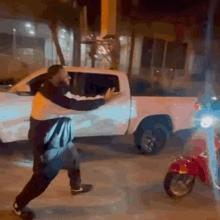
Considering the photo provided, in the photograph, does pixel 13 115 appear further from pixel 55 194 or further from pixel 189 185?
pixel 189 185

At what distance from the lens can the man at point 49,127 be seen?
126 inches

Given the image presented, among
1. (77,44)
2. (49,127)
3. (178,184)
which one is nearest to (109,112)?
(178,184)

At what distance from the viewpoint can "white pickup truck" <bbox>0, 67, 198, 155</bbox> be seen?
16.7 feet

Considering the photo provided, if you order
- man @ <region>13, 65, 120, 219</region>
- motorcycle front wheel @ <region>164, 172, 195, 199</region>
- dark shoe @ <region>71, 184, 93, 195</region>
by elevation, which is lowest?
dark shoe @ <region>71, 184, 93, 195</region>

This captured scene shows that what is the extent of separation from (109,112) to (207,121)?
7.22 feet

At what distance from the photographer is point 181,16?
520 inches

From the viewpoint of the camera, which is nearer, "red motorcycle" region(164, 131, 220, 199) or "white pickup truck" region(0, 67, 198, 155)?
"red motorcycle" region(164, 131, 220, 199)

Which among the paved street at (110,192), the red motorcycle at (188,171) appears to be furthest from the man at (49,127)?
the red motorcycle at (188,171)

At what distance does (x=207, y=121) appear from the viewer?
3723 mm

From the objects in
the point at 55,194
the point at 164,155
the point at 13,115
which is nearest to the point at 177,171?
the point at 55,194

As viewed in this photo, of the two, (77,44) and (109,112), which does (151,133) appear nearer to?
(109,112)

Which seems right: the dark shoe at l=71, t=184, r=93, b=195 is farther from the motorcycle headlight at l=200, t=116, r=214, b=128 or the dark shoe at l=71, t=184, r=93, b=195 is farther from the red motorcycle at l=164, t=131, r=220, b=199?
the motorcycle headlight at l=200, t=116, r=214, b=128

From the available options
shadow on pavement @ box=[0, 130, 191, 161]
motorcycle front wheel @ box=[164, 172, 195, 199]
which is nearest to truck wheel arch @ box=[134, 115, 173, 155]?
shadow on pavement @ box=[0, 130, 191, 161]

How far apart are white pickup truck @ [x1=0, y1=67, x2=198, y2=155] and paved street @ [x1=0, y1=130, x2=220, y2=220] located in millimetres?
516
